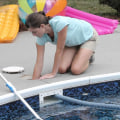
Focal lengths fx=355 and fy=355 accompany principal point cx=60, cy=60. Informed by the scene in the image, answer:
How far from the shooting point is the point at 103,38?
22.9 ft

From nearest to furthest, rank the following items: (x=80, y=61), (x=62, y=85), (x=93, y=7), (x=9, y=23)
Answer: (x=62, y=85) < (x=80, y=61) < (x=9, y=23) < (x=93, y=7)

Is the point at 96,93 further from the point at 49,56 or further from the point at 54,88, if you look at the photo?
the point at 49,56

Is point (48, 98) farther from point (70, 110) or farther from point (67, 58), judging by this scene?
point (67, 58)

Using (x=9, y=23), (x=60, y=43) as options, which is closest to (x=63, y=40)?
(x=60, y=43)

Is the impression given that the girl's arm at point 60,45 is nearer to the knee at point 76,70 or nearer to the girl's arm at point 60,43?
the girl's arm at point 60,43

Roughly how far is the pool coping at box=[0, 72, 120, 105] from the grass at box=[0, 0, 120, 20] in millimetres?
6012

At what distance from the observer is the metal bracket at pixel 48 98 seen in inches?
156

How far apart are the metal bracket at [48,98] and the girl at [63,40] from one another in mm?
270

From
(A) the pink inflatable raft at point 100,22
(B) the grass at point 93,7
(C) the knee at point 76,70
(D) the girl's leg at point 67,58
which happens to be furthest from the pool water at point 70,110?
(B) the grass at point 93,7

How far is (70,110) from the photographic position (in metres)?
3.99

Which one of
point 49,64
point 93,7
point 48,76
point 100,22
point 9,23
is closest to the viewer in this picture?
point 48,76

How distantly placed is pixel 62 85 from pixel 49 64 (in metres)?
1.04

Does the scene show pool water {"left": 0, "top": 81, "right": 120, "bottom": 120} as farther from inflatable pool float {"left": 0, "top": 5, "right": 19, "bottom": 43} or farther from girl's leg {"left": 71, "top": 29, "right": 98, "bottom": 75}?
inflatable pool float {"left": 0, "top": 5, "right": 19, "bottom": 43}

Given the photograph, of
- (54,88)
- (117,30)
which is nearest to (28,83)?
(54,88)
